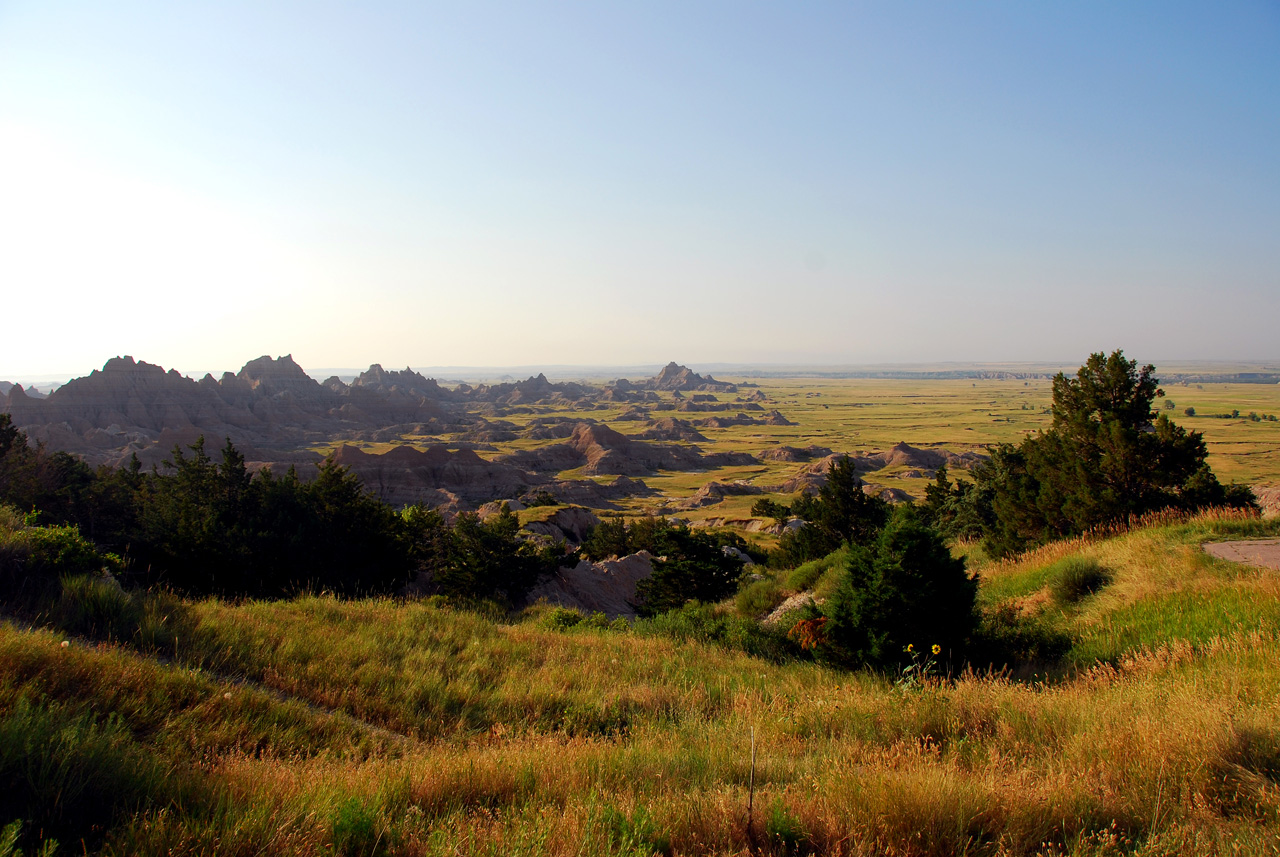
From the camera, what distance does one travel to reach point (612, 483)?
7475 cm

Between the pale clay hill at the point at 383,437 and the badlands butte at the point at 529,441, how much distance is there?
27cm

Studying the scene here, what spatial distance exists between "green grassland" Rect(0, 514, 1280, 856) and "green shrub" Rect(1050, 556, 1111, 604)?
1.66 metres

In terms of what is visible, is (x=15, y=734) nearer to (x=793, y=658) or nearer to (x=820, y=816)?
(x=820, y=816)

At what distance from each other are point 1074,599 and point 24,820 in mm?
12272

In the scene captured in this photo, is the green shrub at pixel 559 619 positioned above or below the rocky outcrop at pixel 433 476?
above

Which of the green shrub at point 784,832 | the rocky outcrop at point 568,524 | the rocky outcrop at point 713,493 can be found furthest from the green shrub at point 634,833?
the rocky outcrop at point 713,493

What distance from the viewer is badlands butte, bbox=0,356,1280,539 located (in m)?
65.2

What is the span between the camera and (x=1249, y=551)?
30.6 ft

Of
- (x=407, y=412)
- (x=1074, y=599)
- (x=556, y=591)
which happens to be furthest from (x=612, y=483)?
(x=407, y=412)

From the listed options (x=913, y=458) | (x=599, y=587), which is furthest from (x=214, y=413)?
(x=913, y=458)

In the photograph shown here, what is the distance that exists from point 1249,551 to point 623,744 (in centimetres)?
1024

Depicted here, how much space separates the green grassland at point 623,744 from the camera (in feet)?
11.0

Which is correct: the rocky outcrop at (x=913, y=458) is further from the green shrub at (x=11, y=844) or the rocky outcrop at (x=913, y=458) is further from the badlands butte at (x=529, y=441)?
the green shrub at (x=11, y=844)

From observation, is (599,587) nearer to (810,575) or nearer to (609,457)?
(810,575)
